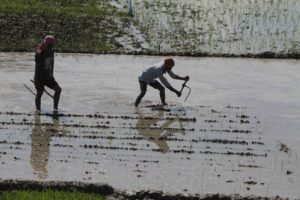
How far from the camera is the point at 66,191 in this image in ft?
22.9

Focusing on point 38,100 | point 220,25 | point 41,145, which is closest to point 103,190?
point 41,145

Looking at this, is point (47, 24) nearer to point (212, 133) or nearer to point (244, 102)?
point (244, 102)

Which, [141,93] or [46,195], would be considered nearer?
[46,195]

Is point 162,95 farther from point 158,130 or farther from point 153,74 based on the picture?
point 158,130

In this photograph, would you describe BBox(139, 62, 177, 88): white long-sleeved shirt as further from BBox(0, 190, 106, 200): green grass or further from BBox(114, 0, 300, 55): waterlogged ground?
BBox(114, 0, 300, 55): waterlogged ground

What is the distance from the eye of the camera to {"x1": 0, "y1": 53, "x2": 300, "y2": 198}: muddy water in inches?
310

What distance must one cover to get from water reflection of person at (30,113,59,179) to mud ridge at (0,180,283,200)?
2.24ft

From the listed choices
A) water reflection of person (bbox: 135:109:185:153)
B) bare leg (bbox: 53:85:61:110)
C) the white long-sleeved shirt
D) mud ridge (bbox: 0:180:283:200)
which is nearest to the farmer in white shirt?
the white long-sleeved shirt

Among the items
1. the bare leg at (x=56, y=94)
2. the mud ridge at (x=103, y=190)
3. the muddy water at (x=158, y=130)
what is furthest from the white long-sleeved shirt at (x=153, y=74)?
the mud ridge at (x=103, y=190)

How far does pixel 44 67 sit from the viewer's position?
10.8 metres

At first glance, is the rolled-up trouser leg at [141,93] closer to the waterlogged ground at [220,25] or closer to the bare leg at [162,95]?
the bare leg at [162,95]

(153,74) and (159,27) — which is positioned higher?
(159,27)

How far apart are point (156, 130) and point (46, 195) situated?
367cm

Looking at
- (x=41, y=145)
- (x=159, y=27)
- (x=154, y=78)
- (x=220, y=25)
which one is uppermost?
(x=220, y=25)
